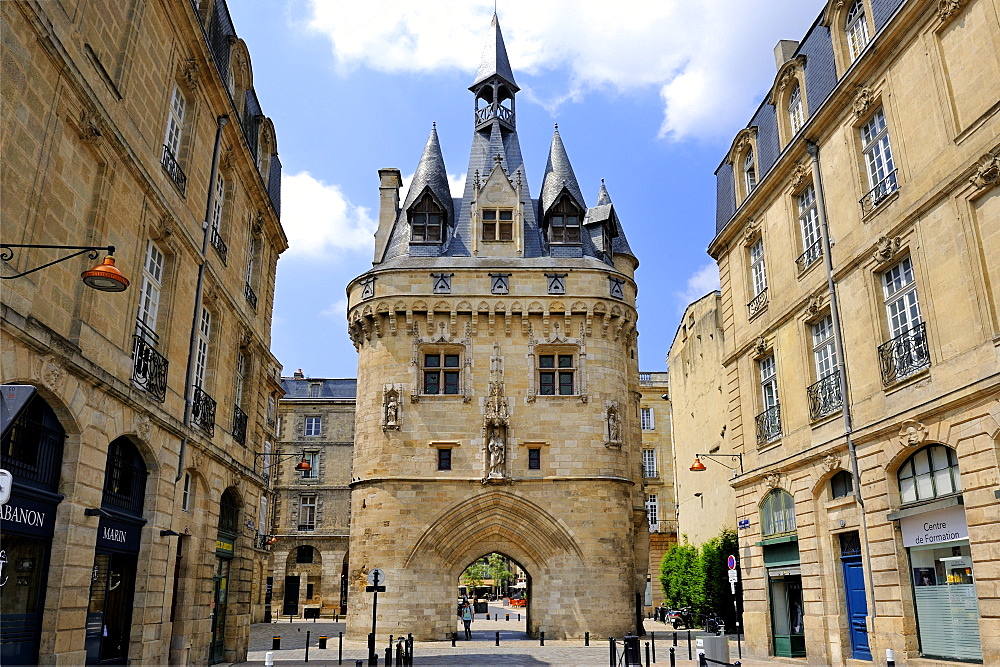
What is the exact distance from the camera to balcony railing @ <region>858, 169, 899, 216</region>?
39.7 feet

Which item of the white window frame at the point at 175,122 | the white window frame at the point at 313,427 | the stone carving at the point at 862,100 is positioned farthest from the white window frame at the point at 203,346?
the white window frame at the point at 313,427

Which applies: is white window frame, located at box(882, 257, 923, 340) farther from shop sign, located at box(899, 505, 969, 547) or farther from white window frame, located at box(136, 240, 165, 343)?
white window frame, located at box(136, 240, 165, 343)

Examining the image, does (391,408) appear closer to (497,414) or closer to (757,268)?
(497,414)

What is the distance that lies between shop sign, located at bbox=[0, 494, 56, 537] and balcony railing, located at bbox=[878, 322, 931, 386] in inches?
434

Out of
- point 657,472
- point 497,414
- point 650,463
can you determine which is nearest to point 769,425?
point 497,414

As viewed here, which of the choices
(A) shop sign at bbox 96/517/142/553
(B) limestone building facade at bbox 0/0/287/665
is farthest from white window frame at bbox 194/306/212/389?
(A) shop sign at bbox 96/517/142/553

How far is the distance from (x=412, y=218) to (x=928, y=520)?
60.3 ft

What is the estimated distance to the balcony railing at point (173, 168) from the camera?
1128cm

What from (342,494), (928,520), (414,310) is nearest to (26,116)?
(928,520)

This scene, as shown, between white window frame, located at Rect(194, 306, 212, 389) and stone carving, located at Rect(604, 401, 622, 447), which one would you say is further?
stone carving, located at Rect(604, 401, 622, 447)

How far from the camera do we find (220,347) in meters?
14.1

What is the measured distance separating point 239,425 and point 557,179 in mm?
15010

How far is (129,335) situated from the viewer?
10000mm

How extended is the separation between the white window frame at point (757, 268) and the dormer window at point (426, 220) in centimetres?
1118
